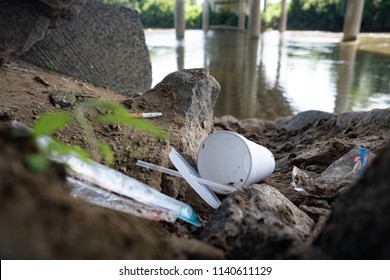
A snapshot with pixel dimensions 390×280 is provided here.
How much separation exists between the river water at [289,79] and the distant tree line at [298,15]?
13.3 m

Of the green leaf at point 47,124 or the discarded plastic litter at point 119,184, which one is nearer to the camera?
the green leaf at point 47,124

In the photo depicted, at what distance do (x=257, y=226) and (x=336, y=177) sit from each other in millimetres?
1283

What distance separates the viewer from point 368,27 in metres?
27.5

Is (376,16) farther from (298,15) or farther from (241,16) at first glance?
(241,16)

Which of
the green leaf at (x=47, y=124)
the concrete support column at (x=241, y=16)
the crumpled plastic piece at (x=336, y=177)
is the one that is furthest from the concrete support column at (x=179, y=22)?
the green leaf at (x=47, y=124)

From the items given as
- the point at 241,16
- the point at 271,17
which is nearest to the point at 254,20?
the point at 241,16

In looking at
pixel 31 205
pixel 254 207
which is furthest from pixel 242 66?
pixel 31 205

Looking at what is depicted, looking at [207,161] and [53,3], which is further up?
[53,3]

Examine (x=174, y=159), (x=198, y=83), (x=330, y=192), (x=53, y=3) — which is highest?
(x=53, y=3)

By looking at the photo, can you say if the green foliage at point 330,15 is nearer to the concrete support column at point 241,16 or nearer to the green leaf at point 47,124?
the concrete support column at point 241,16

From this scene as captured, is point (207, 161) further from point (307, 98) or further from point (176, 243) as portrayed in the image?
point (307, 98)

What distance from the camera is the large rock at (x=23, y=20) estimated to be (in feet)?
12.3

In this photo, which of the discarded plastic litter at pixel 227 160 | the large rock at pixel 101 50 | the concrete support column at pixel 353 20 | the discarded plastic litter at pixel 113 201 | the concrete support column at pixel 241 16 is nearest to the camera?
the discarded plastic litter at pixel 113 201

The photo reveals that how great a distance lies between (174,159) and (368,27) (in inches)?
1149
